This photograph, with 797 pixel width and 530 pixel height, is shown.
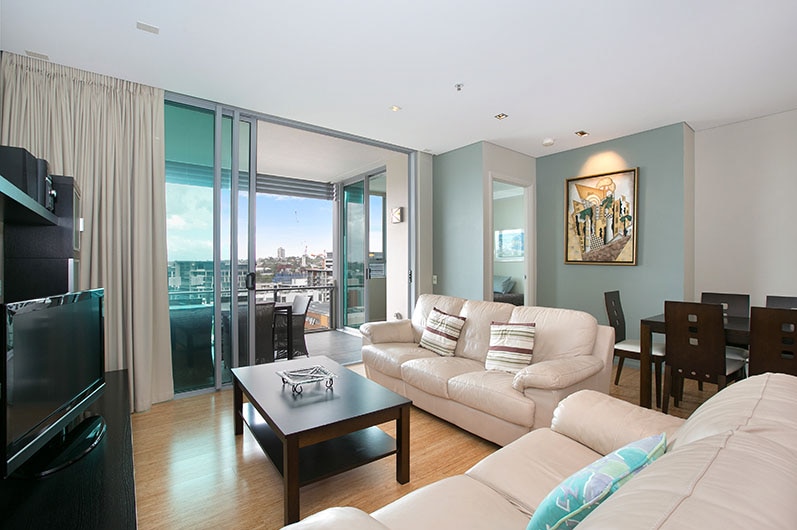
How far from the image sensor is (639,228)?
14.3ft

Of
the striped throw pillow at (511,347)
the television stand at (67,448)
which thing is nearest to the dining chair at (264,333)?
the television stand at (67,448)

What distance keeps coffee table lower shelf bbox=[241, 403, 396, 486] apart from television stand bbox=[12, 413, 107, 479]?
77cm

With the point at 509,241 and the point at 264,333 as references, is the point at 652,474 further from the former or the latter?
the point at 509,241

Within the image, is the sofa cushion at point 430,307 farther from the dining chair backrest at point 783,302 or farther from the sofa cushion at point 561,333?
the dining chair backrest at point 783,302

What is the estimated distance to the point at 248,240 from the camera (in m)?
3.74

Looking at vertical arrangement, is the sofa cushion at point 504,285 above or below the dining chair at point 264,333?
above

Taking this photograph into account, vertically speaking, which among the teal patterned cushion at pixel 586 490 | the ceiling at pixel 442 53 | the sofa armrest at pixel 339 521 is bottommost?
the sofa armrest at pixel 339 521

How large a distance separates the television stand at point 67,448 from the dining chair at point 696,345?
3542 mm

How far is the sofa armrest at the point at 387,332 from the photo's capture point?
3.69 m

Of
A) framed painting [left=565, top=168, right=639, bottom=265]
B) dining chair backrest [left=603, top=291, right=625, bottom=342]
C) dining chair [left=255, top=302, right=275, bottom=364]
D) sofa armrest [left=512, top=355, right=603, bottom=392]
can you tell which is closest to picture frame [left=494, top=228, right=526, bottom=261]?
framed painting [left=565, top=168, right=639, bottom=265]

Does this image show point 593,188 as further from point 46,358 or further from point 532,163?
point 46,358

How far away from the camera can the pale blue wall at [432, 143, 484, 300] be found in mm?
4715

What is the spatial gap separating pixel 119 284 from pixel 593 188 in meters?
5.04

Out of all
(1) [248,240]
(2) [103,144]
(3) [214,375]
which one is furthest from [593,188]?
(2) [103,144]
